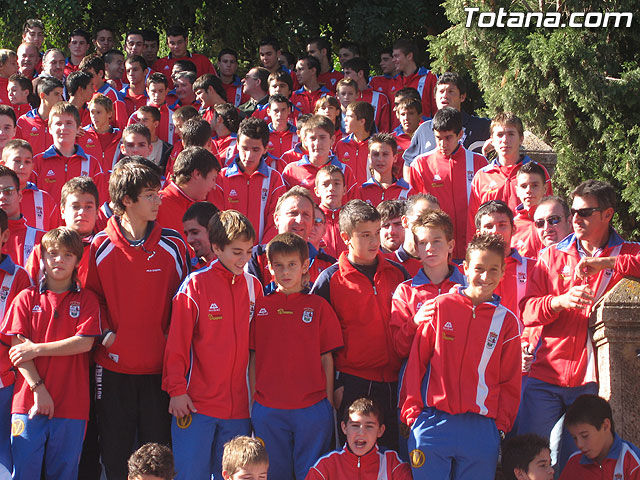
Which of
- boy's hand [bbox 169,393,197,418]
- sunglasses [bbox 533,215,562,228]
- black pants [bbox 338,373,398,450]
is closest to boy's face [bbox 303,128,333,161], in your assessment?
sunglasses [bbox 533,215,562,228]

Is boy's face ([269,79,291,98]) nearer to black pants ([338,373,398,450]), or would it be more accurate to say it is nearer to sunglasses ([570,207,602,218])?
sunglasses ([570,207,602,218])

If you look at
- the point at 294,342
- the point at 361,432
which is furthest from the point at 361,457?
the point at 294,342

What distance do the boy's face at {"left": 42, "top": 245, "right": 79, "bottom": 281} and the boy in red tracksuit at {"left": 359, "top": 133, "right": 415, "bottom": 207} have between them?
3292 mm

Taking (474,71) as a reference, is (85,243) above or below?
below

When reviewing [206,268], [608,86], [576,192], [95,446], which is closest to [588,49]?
[608,86]

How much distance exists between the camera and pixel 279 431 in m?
5.15

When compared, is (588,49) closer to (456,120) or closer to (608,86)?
(608,86)

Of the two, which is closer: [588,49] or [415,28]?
[588,49]

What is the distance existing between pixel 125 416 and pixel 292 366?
1.04 metres

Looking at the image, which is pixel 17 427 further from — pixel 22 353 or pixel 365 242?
pixel 365 242

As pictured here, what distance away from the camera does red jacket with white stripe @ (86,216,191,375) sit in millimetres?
5152

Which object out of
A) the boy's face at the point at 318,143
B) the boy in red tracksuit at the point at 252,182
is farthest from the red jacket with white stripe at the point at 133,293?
the boy's face at the point at 318,143

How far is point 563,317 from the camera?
18.3ft

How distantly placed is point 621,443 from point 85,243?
3517mm
